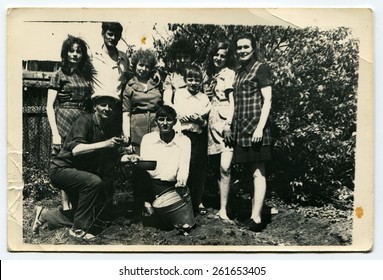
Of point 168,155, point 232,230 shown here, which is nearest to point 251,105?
point 168,155

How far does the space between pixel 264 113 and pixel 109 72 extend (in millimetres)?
559

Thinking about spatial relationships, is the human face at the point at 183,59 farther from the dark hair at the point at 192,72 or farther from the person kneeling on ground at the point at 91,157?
the person kneeling on ground at the point at 91,157

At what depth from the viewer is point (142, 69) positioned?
3.12 m

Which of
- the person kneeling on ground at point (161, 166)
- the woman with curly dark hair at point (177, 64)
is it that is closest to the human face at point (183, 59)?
the woman with curly dark hair at point (177, 64)

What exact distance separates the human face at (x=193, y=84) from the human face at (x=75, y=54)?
384mm

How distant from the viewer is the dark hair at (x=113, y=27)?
3.11m

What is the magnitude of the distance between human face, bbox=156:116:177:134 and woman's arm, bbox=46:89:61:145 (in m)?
0.35

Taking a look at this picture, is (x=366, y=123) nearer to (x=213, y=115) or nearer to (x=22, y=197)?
(x=213, y=115)

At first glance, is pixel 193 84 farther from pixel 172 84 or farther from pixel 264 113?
pixel 264 113

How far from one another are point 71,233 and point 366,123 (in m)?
1.10

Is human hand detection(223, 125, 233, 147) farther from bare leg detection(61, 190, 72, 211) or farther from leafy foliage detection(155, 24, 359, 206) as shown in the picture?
bare leg detection(61, 190, 72, 211)

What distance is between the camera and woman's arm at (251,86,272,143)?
3121 millimetres

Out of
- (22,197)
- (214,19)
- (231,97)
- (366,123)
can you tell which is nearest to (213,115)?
(231,97)

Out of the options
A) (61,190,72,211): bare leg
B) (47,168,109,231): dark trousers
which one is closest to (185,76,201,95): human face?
(47,168,109,231): dark trousers
